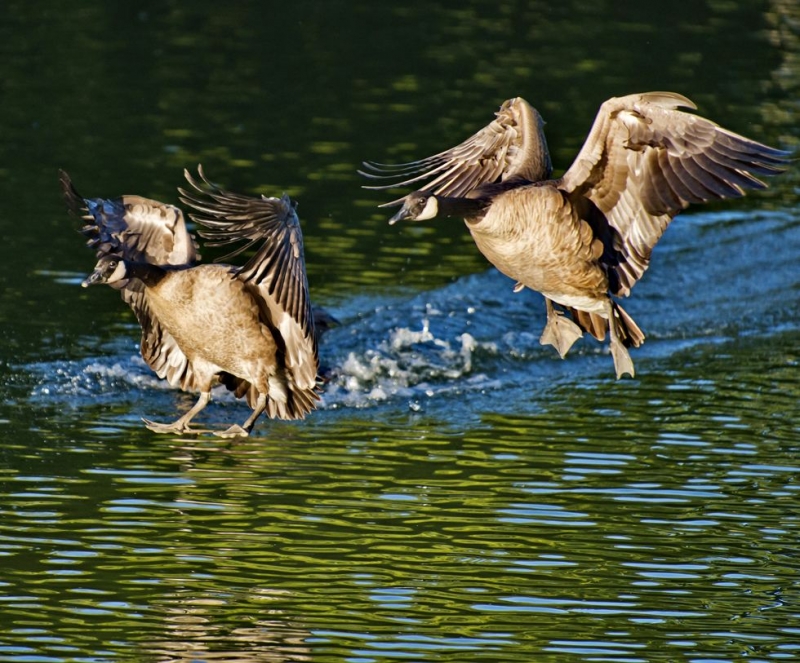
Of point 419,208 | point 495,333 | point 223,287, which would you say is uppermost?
point 419,208

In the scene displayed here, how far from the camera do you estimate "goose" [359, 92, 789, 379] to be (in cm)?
946

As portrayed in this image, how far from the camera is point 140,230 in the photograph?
1084 centimetres

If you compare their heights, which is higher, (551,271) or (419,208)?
(419,208)

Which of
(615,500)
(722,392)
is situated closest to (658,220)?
(615,500)

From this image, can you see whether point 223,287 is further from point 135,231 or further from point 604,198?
point 604,198

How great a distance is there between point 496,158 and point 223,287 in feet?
7.45

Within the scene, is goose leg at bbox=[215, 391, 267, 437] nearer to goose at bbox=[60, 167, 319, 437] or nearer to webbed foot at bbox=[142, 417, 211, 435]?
goose at bbox=[60, 167, 319, 437]

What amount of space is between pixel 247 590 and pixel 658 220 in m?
3.78

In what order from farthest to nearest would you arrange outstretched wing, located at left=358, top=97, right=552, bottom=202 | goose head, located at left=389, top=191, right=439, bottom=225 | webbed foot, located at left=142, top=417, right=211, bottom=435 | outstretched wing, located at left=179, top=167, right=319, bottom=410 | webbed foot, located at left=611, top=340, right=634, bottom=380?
webbed foot, located at left=142, top=417, right=211, bottom=435 < outstretched wing, located at left=358, top=97, right=552, bottom=202 < webbed foot, located at left=611, top=340, right=634, bottom=380 < outstretched wing, located at left=179, top=167, right=319, bottom=410 < goose head, located at left=389, top=191, right=439, bottom=225

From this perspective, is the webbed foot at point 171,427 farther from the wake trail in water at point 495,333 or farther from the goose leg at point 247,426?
the wake trail in water at point 495,333

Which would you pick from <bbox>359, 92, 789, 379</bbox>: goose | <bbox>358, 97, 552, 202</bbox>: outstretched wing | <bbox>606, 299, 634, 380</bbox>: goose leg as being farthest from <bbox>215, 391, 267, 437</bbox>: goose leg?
<bbox>606, 299, 634, 380</bbox>: goose leg

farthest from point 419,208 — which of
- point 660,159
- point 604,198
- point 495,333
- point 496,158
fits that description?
point 495,333

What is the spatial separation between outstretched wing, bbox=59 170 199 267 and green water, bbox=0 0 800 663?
145cm

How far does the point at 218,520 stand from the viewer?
32.3ft
